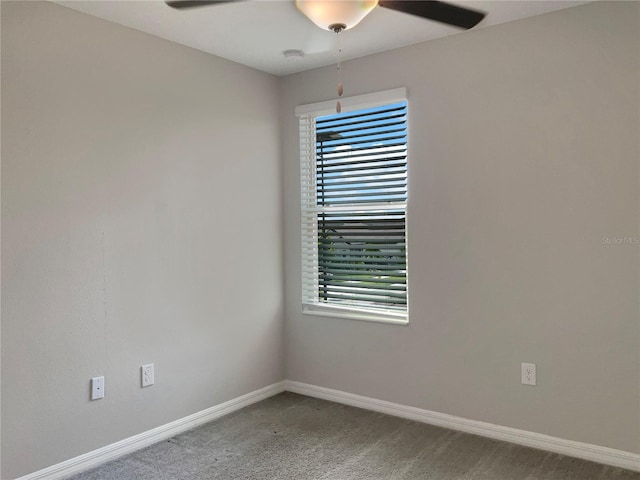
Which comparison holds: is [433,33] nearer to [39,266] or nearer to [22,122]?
[22,122]

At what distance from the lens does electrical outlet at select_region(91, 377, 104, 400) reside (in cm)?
276

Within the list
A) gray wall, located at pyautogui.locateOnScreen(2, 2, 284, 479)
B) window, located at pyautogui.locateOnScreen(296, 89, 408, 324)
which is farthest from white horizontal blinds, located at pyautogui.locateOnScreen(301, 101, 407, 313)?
gray wall, located at pyautogui.locateOnScreen(2, 2, 284, 479)

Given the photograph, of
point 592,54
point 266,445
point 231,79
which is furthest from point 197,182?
point 592,54

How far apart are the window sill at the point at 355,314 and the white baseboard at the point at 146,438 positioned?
664 mm

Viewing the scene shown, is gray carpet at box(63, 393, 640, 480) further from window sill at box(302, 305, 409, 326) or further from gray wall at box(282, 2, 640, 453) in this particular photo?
window sill at box(302, 305, 409, 326)

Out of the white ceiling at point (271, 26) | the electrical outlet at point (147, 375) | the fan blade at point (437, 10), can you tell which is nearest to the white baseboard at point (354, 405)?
the electrical outlet at point (147, 375)

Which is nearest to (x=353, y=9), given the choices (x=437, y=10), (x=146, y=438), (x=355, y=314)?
(x=437, y=10)

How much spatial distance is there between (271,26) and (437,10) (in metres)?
1.12

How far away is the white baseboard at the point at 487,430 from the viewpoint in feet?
8.80

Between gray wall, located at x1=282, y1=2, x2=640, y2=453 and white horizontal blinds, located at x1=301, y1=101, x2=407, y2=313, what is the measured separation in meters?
0.14

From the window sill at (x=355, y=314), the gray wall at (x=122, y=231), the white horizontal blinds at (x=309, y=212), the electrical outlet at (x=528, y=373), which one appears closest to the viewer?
the gray wall at (x=122, y=231)

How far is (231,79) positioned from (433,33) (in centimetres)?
141

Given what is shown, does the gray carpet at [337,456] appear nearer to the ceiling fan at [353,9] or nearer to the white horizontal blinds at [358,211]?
the white horizontal blinds at [358,211]

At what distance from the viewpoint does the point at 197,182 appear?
11.0 feet
